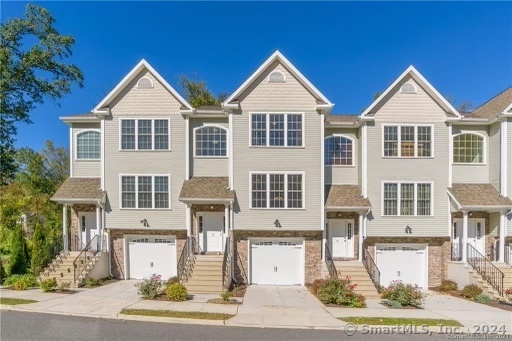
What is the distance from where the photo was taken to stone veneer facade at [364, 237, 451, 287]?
16.8 m

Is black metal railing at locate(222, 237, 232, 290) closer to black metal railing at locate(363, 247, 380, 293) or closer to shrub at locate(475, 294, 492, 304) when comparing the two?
black metal railing at locate(363, 247, 380, 293)

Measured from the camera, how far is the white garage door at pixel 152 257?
1720cm

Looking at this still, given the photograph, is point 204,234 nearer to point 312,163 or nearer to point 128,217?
point 128,217

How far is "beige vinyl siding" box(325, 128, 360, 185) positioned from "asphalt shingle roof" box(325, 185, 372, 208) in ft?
1.21

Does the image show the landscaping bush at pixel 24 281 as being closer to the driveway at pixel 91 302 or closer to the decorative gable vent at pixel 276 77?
the driveway at pixel 91 302

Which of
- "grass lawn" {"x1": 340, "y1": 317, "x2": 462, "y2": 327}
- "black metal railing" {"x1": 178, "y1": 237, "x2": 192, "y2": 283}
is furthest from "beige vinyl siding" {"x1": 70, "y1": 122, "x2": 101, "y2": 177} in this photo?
"grass lawn" {"x1": 340, "y1": 317, "x2": 462, "y2": 327}

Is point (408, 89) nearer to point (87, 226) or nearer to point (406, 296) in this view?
point (406, 296)

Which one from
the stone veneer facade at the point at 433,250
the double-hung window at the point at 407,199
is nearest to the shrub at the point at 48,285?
the stone veneer facade at the point at 433,250

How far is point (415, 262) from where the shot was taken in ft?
56.0

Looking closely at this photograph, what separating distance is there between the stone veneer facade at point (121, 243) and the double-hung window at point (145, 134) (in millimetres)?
4416

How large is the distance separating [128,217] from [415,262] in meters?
15.2

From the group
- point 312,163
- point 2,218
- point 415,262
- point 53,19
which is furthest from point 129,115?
point 415,262

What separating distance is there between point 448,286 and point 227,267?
10.9 m

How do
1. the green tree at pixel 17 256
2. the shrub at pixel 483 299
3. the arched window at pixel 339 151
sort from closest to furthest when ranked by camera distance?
the shrub at pixel 483 299 → the arched window at pixel 339 151 → the green tree at pixel 17 256
